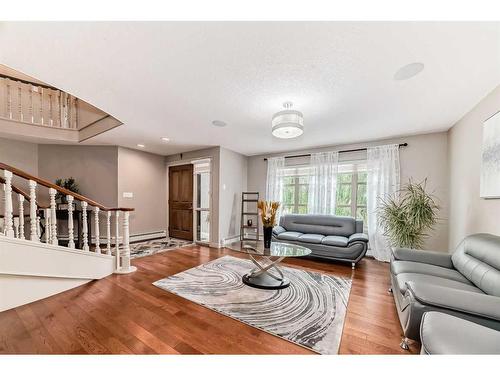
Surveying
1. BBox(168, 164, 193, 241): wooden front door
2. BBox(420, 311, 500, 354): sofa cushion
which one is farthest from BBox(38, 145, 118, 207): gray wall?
BBox(420, 311, 500, 354): sofa cushion

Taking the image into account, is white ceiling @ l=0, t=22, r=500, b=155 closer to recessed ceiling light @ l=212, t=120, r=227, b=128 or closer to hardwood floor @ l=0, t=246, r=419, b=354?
recessed ceiling light @ l=212, t=120, r=227, b=128

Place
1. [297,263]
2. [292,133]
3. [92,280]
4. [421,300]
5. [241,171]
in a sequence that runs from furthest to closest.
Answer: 1. [241,171]
2. [297,263]
3. [92,280]
4. [292,133]
5. [421,300]

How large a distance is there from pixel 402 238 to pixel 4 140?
7.61 metres

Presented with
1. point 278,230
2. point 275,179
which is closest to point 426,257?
point 278,230

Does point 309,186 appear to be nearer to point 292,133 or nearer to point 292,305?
point 292,133

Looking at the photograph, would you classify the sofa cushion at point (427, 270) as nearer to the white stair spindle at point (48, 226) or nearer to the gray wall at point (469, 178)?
the gray wall at point (469, 178)

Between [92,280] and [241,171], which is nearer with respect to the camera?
[92,280]

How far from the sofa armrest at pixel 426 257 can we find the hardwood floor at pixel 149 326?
1.73ft

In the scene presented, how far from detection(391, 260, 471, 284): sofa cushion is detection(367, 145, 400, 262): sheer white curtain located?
1.67m

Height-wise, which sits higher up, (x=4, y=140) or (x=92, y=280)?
(x=4, y=140)

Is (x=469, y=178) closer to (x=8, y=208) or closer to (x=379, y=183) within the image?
(x=379, y=183)

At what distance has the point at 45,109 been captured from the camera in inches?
161

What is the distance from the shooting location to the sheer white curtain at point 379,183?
3.81 m

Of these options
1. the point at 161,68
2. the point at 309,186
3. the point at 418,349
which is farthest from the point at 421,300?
the point at 309,186
